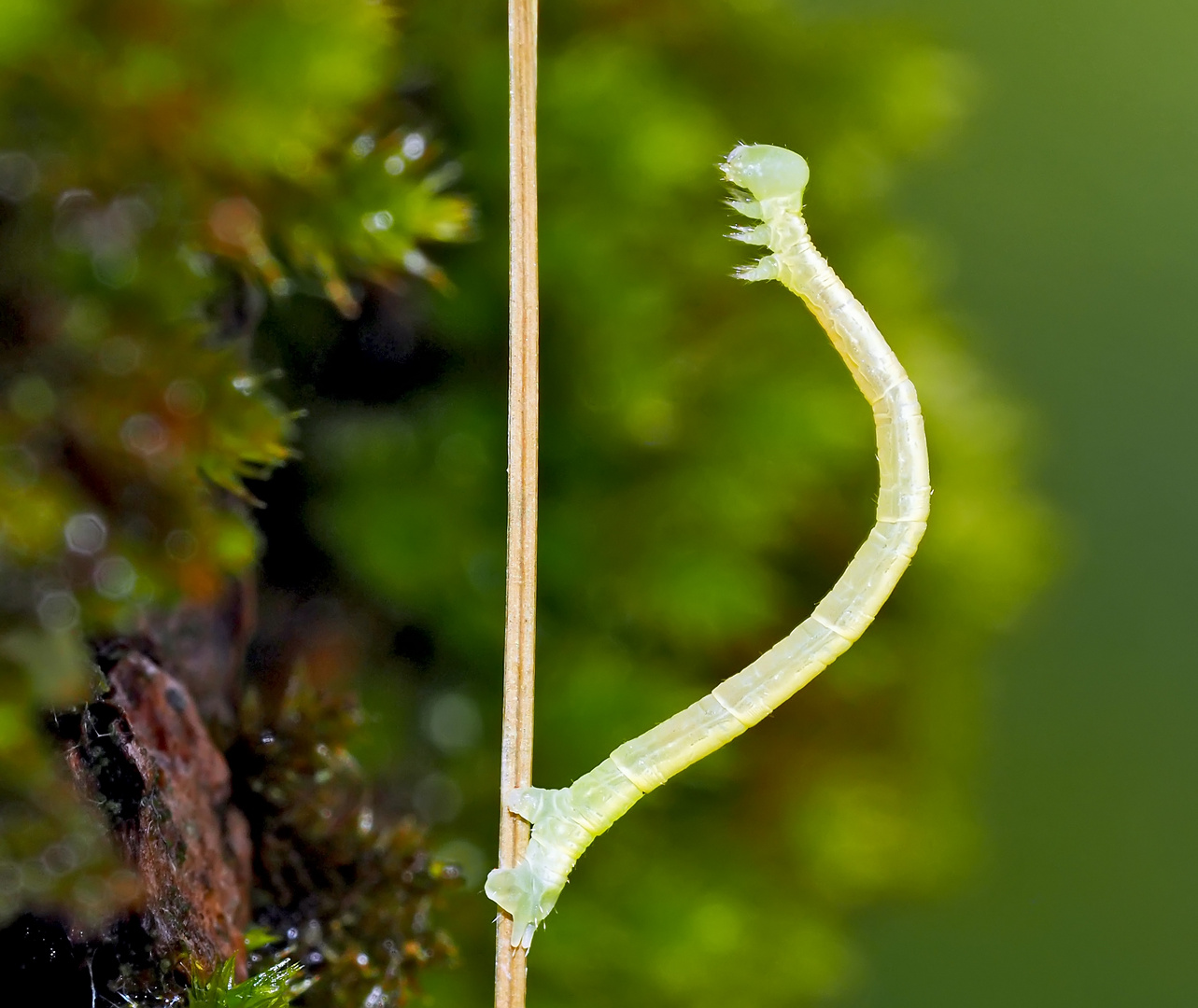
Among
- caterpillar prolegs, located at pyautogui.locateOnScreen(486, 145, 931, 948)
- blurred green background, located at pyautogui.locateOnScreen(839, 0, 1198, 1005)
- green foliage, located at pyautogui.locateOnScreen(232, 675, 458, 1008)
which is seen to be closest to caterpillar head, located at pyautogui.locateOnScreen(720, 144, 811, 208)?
caterpillar prolegs, located at pyautogui.locateOnScreen(486, 145, 931, 948)

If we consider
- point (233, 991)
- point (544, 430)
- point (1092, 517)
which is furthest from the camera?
point (1092, 517)

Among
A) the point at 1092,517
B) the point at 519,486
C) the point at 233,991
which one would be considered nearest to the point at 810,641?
the point at 519,486

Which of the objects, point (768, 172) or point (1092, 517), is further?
point (1092, 517)

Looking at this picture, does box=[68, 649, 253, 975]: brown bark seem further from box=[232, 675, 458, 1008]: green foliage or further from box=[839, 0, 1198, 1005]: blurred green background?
box=[839, 0, 1198, 1005]: blurred green background

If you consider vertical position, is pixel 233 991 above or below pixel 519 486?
below

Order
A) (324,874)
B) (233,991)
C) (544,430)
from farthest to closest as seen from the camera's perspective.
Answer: (544,430) → (324,874) → (233,991)

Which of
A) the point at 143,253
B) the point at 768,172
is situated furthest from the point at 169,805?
the point at 768,172

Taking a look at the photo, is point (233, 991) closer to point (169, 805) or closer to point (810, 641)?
point (169, 805)

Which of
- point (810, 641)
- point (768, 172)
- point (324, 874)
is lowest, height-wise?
point (324, 874)
